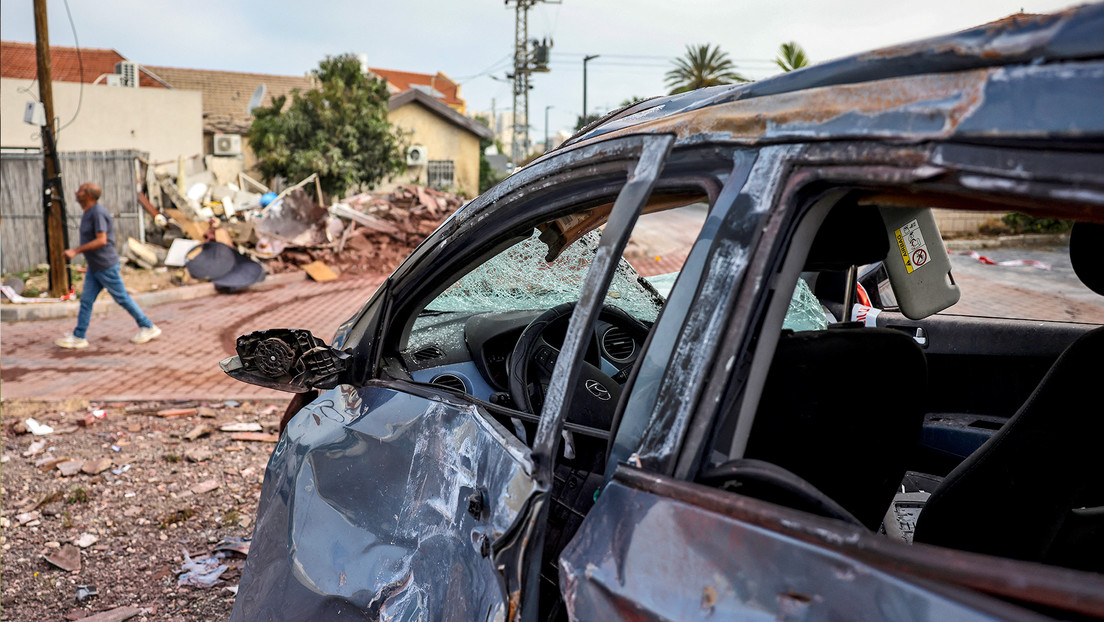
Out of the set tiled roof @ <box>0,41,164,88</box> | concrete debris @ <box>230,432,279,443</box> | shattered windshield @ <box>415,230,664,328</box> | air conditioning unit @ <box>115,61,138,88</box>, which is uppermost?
tiled roof @ <box>0,41,164,88</box>

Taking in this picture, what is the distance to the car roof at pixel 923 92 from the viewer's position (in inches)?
35.0

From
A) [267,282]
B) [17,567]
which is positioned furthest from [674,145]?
[267,282]

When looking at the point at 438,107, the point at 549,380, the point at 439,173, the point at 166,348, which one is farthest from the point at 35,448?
the point at 438,107

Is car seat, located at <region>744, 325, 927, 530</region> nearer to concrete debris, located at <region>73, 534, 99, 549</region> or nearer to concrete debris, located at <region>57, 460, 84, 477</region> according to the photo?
concrete debris, located at <region>73, 534, 99, 549</region>

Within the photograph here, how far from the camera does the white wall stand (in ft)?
75.2

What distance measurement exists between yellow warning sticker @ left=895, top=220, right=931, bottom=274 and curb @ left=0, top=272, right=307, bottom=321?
32.4 ft

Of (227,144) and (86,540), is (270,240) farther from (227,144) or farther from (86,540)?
(227,144)

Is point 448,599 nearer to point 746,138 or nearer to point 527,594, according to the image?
point 527,594

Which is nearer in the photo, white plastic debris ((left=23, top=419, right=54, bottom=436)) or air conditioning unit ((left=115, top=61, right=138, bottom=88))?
white plastic debris ((left=23, top=419, right=54, bottom=436))

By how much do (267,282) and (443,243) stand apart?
1196 cm

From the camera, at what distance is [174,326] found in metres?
9.84

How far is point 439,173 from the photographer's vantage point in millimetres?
28531

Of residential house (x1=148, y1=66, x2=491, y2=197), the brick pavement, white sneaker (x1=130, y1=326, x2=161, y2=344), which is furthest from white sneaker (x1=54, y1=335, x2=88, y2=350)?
residential house (x1=148, y1=66, x2=491, y2=197)

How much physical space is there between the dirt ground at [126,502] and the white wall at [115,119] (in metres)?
20.3
